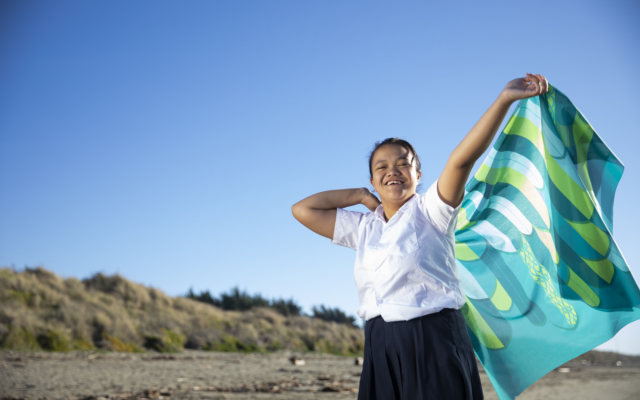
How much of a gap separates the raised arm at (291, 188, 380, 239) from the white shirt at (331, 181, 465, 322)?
0.41 meters

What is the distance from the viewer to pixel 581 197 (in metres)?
2.25

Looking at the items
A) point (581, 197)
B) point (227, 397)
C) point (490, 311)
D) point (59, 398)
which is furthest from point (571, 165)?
point (59, 398)

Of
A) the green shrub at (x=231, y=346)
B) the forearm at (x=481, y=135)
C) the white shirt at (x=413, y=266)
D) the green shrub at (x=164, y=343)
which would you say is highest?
the forearm at (x=481, y=135)

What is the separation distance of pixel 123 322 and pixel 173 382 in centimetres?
626

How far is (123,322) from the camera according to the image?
1200 centimetres

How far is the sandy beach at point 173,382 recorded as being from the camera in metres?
5.56

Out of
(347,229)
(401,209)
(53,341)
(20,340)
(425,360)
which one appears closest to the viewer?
(425,360)

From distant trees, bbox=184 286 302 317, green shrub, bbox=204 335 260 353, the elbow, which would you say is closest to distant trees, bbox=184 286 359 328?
distant trees, bbox=184 286 302 317

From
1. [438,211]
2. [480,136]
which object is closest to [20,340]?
[438,211]

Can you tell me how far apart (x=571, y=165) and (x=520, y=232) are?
0.46m

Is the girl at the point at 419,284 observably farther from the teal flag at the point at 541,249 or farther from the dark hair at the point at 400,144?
the teal flag at the point at 541,249

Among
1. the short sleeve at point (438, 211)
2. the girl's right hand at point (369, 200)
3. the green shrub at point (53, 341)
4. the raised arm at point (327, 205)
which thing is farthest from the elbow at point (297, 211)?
the green shrub at point (53, 341)

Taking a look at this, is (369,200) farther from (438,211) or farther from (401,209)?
(438,211)

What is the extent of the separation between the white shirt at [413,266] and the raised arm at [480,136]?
89mm
